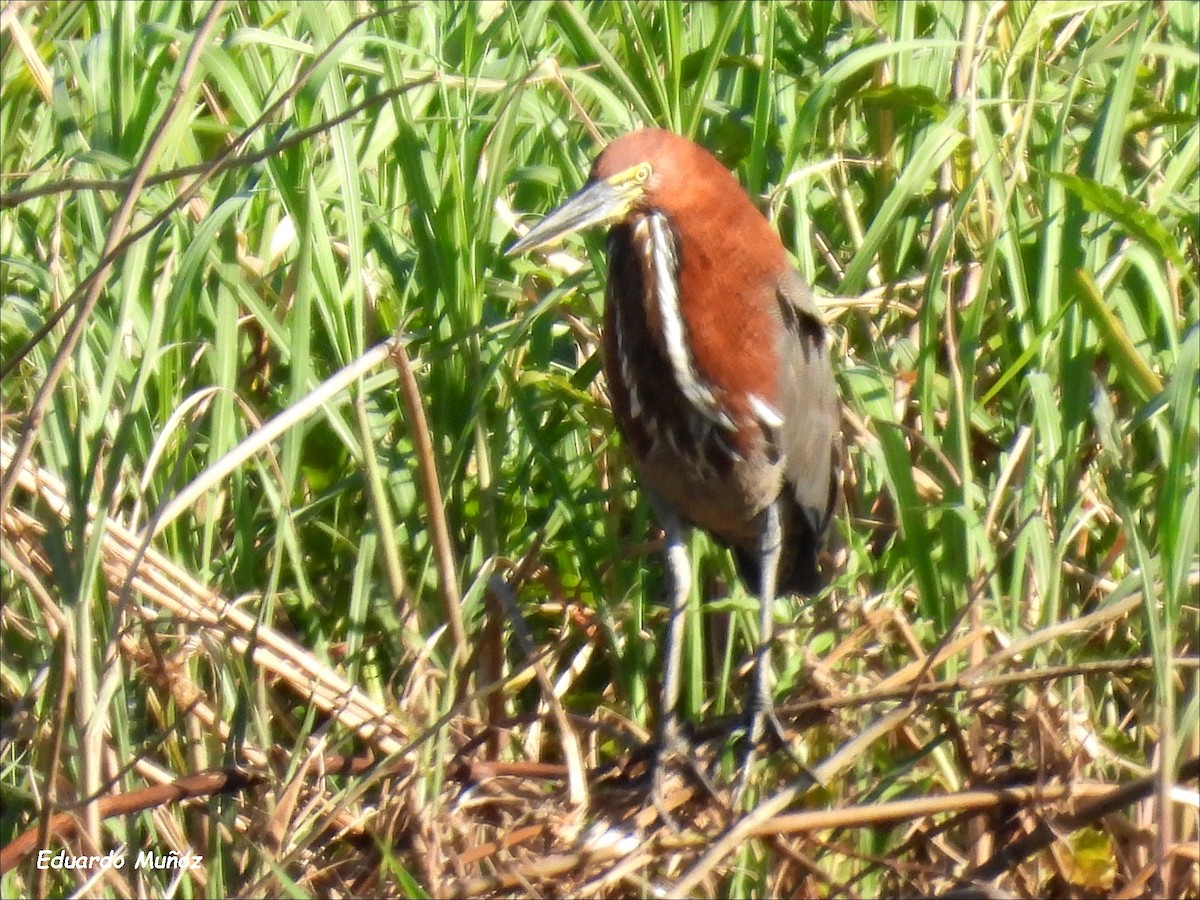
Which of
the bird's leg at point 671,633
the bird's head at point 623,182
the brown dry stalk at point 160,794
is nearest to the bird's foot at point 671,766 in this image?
the bird's leg at point 671,633

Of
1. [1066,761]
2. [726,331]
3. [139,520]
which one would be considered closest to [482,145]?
[726,331]

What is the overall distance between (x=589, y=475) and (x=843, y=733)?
0.78m

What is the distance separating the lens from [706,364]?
268cm

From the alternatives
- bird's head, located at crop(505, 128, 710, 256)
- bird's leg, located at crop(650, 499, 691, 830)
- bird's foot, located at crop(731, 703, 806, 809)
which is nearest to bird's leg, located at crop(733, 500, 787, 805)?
bird's foot, located at crop(731, 703, 806, 809)

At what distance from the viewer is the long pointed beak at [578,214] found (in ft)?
7.87

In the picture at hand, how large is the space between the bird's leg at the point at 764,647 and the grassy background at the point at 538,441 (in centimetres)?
6

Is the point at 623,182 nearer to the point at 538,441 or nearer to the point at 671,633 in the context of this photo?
the point at 538,441

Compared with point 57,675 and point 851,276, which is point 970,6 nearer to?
point 851,276

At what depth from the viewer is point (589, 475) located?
288 cm

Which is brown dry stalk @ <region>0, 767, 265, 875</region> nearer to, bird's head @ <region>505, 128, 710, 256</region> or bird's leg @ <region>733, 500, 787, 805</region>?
bird's leg @ <region>733, 500, 787, 805</region>

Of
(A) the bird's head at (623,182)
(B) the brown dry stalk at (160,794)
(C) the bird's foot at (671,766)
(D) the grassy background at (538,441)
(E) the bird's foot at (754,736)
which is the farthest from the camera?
(A) the bird's head at (623,182)

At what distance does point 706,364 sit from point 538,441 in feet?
1.09

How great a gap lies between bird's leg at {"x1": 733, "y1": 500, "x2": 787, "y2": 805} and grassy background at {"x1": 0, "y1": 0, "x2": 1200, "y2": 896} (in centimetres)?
6

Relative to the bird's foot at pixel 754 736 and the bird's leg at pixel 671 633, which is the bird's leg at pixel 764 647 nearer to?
the bird's foot at pixel 754 736
